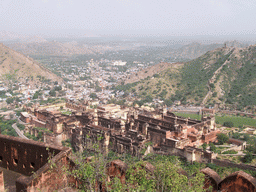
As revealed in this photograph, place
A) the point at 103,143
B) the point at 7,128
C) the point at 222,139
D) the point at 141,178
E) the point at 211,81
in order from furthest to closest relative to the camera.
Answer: the point at 211,81 < the point at 7,128 < the point at 222,139 < the point at 103,143 < the point at 141,178

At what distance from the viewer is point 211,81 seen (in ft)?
196

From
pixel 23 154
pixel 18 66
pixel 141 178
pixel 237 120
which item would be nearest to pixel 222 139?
pixel 237 120

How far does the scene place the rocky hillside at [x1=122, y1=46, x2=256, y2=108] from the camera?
54.1m

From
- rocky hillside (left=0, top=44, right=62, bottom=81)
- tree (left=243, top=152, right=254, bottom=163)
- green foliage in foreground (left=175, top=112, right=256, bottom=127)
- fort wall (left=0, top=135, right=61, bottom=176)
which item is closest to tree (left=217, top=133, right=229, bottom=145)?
tree (left=243, top=152, right=254, bottom=163)

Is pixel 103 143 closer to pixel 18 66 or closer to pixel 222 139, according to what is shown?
pixel 222 139

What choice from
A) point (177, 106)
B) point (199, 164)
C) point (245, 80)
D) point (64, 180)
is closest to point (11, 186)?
point (64, 180)

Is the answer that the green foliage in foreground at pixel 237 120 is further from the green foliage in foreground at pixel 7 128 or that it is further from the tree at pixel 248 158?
the green foliage in foreground at pixel 7 128

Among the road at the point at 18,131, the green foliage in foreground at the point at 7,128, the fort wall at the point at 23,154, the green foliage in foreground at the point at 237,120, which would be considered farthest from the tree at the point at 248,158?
the green foliage in foreground at the point at 7,128

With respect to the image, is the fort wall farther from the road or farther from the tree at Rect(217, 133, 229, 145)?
the road

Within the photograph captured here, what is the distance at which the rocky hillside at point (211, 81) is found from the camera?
54125 millimetres

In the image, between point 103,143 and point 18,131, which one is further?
point 18,131

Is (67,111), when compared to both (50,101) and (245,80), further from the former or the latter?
(245,80)

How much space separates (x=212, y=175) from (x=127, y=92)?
6135cm

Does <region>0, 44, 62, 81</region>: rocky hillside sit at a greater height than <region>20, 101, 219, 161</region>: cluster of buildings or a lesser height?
greater
